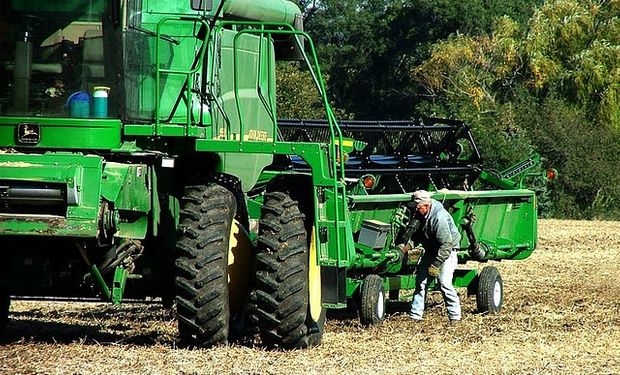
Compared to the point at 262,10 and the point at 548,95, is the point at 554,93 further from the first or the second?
the point at 262,10

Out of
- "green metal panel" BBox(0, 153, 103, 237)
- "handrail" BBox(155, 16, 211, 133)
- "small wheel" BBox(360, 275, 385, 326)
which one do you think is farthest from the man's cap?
"green metal panel" BBox(0, 153, 103, 237)

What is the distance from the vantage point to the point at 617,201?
38625 millimetres

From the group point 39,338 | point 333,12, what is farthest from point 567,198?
point 333,12

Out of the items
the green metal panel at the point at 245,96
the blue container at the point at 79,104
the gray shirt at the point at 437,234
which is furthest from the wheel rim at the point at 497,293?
the blue container at the point at 79,104

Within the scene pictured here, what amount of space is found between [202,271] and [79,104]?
1.51 m

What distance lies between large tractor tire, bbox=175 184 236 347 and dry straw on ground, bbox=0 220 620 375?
0.17 meters

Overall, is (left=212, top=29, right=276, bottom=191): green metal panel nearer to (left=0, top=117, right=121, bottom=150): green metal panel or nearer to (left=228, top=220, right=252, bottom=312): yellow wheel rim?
(left=228, top=220, right=252, bottom=312): yellow wheel rim

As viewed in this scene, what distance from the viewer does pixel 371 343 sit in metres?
11.1

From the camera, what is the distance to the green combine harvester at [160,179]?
948 centimetres

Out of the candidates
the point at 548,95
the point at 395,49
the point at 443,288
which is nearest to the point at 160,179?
the point at 443,288

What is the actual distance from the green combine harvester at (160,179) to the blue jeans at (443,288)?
8.20 ft

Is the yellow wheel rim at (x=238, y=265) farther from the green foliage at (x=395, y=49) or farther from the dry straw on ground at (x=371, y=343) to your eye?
the green foliage at (x=395, y=49)

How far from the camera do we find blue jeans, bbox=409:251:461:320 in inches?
525

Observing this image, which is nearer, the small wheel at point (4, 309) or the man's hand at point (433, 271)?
the small wheel at point (4, 309)
